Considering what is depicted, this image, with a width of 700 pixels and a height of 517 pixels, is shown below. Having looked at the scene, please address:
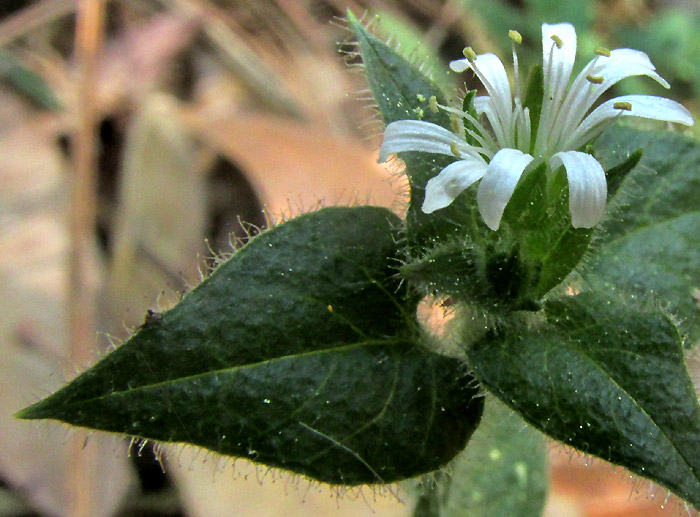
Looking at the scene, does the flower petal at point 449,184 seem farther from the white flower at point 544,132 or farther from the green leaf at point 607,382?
the green leaf at point 607,382

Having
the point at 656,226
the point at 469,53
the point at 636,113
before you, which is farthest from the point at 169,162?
the point at 636,113

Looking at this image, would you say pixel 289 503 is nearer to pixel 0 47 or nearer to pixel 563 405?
pixel 563 405

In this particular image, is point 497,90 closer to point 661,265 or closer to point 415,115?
point 415,115

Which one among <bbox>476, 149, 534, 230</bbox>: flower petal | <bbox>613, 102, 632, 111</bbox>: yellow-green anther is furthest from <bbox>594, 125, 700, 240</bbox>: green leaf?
<bbox>476, 149, 534, 230</bbox>: flower petal

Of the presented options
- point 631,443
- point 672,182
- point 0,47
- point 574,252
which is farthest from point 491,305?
point 0,47

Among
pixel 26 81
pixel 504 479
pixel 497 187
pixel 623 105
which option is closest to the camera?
pixel 497 187

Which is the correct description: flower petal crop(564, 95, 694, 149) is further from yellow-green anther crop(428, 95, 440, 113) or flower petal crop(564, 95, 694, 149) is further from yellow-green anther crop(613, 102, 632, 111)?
yellow-green anther crop(428, 95, 440, 113)

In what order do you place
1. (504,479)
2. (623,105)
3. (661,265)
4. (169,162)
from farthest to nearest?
(169,162), (504,479), (661,265), (623,105)
